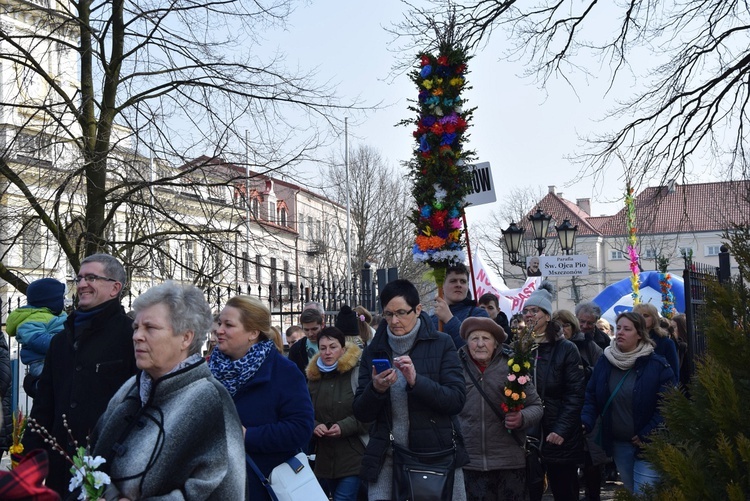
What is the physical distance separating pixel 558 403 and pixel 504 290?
1428cm

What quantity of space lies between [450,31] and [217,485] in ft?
24.4

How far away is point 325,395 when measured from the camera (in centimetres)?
841

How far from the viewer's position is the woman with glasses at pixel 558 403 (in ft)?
28.8

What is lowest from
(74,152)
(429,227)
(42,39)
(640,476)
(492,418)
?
(640,476)

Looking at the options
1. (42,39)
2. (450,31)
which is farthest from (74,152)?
(450,31)

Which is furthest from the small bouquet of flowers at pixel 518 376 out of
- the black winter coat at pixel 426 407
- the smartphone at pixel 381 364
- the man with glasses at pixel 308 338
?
the man with glasses at pixel 308 338

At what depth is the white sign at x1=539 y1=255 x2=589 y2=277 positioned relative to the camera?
18.2 meters

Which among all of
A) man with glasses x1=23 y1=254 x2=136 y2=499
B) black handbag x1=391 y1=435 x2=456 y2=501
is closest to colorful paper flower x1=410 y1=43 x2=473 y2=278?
black handbag x1=391 y1=435 x2=456 y2=501

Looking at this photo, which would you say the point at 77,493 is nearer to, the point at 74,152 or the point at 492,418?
the point at 492,418

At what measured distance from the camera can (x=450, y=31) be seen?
413 inches

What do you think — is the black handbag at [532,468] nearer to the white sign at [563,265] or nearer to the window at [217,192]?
the window at [217,192]

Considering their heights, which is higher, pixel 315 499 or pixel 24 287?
pixel 24 287

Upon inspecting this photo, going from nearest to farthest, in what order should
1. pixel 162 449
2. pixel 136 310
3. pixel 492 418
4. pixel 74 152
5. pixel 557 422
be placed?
pixel 162 449 → pixel 136 310 → pixel 492 418 → pixel 557 422 → pixel 74 152

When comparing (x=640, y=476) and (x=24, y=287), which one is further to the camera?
(x=24, y=287)
